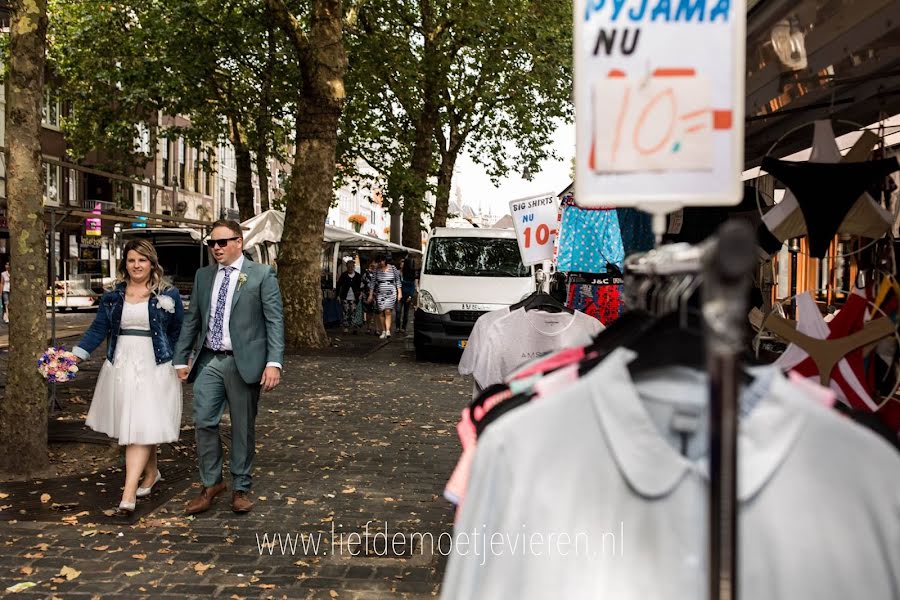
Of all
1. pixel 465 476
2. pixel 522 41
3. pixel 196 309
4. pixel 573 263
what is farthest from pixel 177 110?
pixel 465 476

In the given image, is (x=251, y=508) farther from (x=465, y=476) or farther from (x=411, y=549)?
(x=465, y=476)

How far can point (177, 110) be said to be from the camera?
2623 cm

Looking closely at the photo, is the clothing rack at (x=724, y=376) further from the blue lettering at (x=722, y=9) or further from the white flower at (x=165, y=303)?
the white flower at (x=165, y=303)

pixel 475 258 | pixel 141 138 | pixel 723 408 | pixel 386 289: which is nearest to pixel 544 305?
pixel 723 408

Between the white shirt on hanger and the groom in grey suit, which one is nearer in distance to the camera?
the white shirt on hanger

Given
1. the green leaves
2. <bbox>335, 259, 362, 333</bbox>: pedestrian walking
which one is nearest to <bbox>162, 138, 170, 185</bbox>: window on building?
the green leaves

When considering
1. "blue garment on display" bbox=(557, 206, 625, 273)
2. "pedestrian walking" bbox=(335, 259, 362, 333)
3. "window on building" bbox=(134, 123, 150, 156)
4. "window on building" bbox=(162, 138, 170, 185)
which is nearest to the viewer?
"blue garment on display" bbox=(557, 206, 625, 273)

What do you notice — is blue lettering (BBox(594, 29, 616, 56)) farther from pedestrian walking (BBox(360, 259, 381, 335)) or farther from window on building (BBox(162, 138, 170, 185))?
window on building (BBox(162, 138, 170, 185))

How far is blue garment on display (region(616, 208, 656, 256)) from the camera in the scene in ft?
27.3

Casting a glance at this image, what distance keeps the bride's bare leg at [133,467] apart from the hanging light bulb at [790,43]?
4.59 meters

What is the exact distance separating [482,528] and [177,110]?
2589 cm

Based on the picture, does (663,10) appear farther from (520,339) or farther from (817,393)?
(520,339)

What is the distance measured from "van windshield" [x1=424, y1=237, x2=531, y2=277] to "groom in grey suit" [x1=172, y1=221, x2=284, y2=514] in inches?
423

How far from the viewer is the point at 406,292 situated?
2627cm
